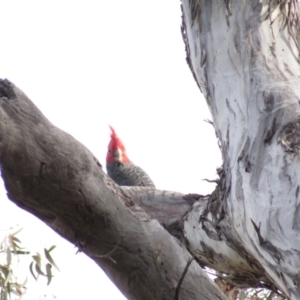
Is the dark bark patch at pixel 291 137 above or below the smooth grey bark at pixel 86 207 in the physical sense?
above

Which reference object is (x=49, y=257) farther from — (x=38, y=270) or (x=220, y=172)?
(x=220, y=172)

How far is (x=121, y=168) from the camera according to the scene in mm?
7793

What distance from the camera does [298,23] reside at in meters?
2.87

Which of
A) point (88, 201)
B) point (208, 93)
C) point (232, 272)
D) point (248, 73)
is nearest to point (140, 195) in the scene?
point (232, 272)

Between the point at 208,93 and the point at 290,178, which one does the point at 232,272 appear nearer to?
the point at 208,93

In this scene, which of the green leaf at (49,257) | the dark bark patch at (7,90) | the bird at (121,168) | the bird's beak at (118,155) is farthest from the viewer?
the bird's beak at (118,155)

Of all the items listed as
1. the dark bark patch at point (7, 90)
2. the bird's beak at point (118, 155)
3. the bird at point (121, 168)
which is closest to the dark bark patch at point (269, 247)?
the dark bark patch at point (7, 90)

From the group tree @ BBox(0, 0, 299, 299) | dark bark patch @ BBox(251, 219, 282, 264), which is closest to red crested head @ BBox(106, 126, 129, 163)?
tree @ BBox(0, 0, 299, 299)

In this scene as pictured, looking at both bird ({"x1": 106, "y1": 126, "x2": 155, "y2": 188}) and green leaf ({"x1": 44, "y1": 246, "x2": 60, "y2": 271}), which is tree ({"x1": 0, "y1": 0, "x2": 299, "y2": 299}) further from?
bird ({"x1": 106, "y1": 126, "x2": 155, "y2": 188})

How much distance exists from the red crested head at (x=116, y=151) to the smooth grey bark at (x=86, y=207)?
569 centimetres

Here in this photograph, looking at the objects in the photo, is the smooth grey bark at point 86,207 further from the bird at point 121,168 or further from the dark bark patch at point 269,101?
the bird at point 121,168

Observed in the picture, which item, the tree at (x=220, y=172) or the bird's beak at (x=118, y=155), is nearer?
the tree at (x=220, y=172)

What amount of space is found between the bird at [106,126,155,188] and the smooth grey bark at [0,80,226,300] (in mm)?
4667

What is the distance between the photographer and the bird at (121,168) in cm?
716
